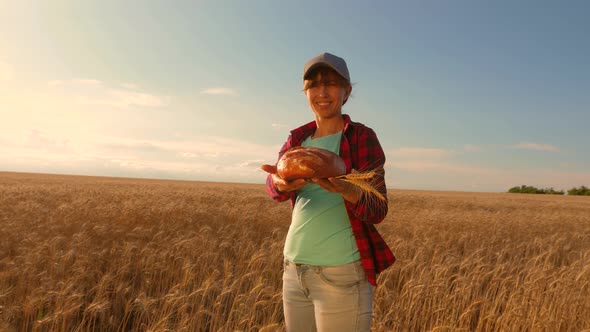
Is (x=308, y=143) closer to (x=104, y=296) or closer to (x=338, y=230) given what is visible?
(x=338, y=230)

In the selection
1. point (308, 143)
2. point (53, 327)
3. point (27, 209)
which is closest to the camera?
point (308, 143)

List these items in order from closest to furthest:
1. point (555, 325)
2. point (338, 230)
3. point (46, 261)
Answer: point (338, 230), point (555, 325), point (46, 261)

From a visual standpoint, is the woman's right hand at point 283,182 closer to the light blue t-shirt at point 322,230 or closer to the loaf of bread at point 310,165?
the loaf of bread at point 310,165

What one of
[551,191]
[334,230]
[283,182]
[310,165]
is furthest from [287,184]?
[551,191]

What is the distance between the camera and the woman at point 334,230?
71.7 inches

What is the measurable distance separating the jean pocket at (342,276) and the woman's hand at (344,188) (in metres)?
0.36

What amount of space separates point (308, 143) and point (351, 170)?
0.35m

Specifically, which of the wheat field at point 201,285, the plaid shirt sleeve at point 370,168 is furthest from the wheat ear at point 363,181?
the wheat field at point 201,285

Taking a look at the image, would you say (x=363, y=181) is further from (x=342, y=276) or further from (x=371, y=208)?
(x=342, y=276)

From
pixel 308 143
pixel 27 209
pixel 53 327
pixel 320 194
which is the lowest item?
pixel 53 327

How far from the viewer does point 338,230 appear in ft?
6.43

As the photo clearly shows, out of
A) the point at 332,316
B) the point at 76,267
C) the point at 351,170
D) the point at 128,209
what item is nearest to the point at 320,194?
the point at 351,170

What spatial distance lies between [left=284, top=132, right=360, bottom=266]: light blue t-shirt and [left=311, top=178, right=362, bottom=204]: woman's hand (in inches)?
9.8

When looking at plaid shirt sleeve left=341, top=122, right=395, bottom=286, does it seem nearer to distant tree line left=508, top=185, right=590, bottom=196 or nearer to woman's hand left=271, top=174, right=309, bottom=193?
woman's hand left=271, top=174, right=309, bottom=193
